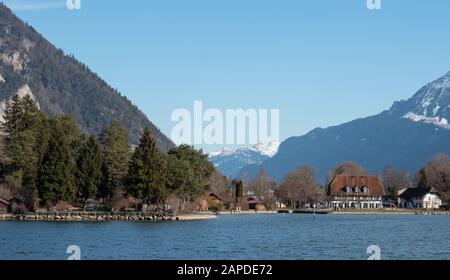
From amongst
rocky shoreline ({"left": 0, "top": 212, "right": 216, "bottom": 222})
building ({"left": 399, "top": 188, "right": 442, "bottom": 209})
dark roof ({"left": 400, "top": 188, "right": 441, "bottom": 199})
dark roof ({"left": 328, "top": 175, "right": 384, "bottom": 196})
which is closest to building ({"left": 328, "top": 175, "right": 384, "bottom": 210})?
dark roof ({"left": 328, "top": 175, "right": 384, "bottom": 196})

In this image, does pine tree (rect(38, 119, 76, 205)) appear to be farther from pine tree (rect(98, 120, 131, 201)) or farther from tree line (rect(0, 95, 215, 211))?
pine tree (rect(98, 120, 131, 201))

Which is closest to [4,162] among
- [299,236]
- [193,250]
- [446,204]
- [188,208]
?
[188,208]

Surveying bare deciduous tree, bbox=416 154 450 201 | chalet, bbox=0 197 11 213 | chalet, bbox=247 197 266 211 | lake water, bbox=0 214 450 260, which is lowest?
lake water, bbox=0 214 450 260

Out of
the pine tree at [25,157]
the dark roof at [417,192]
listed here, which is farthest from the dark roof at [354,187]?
the pine tree at [25,157]

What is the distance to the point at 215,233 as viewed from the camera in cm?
7231

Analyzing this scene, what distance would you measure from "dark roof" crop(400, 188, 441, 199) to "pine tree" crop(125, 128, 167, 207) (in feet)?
292

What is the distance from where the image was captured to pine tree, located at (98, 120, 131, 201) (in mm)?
101088

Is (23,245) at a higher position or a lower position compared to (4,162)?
lower

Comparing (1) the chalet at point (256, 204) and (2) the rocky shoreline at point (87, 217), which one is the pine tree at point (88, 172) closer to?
(2) the rocky shoreline at point (87, 217)

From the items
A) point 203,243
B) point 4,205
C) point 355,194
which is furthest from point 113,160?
point 355,194

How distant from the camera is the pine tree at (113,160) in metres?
101

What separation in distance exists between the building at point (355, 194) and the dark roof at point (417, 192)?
7.56 m
